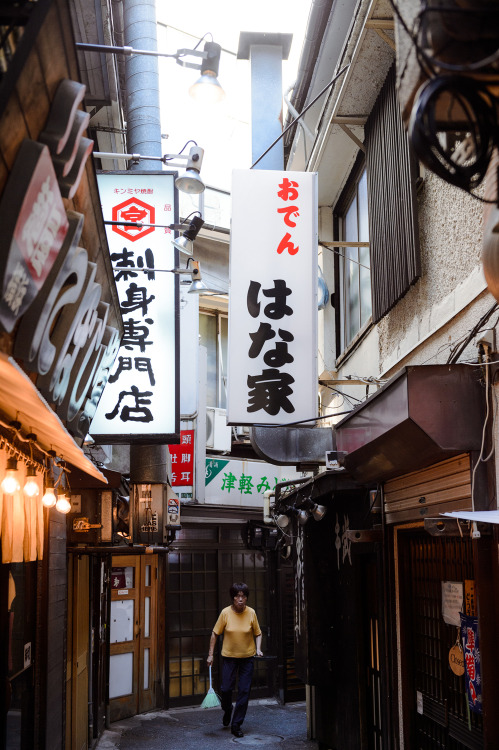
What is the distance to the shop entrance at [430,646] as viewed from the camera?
23.3 ft

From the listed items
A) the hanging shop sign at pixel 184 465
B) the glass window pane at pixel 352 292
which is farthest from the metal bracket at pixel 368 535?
the hanging shop sign at pixel 184 465

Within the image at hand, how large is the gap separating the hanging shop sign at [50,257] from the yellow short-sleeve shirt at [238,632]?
9.84 metres

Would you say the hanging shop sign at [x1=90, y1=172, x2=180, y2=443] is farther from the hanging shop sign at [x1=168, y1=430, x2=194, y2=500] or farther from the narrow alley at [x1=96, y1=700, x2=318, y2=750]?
the hanging shop sign at [x1=168, y1=430, x2=194, y2=500]

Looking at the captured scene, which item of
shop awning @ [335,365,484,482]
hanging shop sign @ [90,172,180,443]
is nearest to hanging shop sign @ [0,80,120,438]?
shop awning @ [335,365,484,482]

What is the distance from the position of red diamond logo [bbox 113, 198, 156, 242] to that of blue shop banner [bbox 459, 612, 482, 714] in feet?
21.2

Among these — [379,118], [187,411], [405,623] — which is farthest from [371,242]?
[187,411]

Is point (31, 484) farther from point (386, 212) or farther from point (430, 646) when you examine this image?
point (386, 212)

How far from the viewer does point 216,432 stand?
71.8 feet

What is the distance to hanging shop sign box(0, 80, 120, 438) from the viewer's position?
354cm

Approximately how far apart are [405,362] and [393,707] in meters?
3.82

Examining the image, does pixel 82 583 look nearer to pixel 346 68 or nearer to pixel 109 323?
pixel 109 323

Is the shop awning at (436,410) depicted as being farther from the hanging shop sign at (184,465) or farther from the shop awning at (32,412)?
the hanging shop sign at (184,465)

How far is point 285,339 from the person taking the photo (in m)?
9.30

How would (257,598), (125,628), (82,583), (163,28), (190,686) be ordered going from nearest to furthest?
1. (82,583)
2. (125,628)
3. (190,686)
4. (257,598)
5. (163,28)
